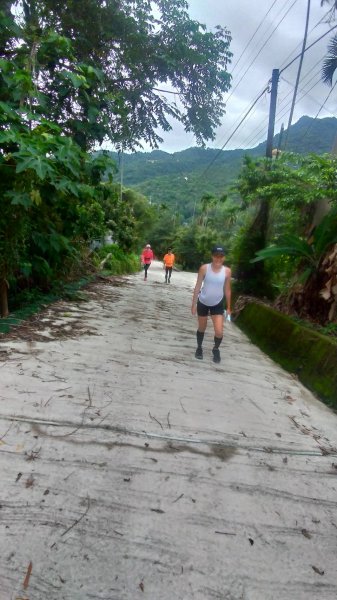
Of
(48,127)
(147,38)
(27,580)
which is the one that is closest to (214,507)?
(27,580)

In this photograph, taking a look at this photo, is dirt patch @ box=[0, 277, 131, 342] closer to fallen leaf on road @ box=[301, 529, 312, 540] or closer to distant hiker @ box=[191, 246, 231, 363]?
distant hiker @ box=[191, 246, 231, 363]

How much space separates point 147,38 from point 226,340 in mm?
7787

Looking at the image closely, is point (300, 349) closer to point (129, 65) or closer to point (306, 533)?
point (306, 533)

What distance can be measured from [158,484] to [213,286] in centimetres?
335

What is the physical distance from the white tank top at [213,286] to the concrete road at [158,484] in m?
1.15

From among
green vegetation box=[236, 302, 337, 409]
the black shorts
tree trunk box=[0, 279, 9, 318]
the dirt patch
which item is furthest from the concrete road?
tree trunk box=[0, 279, 9, 318]

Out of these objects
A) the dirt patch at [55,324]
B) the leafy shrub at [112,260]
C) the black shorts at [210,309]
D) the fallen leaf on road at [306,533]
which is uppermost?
the black shorts at [210,309]

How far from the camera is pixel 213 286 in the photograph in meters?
5.57

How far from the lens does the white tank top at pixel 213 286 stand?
5.57m

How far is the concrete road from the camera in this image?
190 centimetres

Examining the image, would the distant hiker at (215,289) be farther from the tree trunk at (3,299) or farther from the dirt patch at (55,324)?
the tree trunk at (3,299)

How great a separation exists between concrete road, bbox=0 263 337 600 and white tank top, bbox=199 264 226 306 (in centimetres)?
115

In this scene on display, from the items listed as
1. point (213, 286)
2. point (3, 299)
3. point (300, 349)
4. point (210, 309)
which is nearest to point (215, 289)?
point (213, 286)

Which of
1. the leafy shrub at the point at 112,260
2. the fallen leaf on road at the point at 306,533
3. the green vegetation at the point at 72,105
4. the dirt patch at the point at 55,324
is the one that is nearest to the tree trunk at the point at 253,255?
the green vegetation at the point at 72,105
